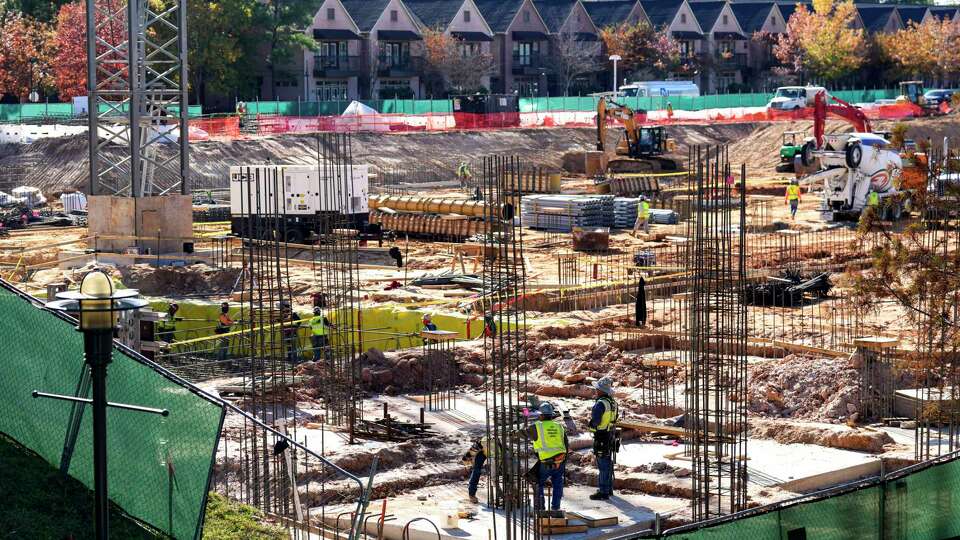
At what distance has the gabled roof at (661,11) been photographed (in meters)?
98.1

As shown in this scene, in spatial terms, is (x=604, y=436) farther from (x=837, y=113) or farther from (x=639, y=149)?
(x=639, y=149)

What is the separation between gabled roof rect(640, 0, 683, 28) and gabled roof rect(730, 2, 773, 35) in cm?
595

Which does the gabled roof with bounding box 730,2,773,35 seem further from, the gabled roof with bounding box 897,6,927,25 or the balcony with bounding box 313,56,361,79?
the balcony with bounding box 313,56,361,79

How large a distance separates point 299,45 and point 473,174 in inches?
836

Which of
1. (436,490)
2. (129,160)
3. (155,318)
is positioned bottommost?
(436,490)

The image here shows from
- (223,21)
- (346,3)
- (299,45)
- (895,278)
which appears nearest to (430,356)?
(895,278)

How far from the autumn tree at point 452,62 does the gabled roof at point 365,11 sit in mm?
3123

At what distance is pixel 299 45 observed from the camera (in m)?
78.7

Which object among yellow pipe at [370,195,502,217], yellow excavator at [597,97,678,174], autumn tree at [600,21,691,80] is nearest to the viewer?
yellow pipe at [370,195,502,217]

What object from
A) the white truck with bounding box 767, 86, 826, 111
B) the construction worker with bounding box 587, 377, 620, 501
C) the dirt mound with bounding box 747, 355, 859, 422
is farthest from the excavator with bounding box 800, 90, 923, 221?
the white truck with bounding box 767, 86, 826, 111

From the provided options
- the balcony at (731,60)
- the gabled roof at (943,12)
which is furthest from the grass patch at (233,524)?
the gabled roof at (943,12)

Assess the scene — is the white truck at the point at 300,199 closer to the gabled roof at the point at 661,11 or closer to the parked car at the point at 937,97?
the parked car at the point at 937,97

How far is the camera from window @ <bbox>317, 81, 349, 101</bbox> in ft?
271

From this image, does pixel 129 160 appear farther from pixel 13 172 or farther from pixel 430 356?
pixel 13 172
